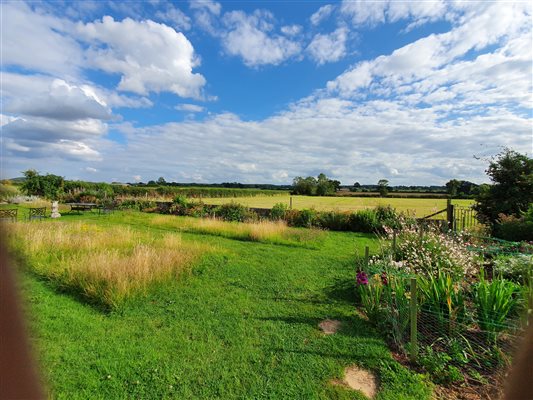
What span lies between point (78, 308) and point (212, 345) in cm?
259

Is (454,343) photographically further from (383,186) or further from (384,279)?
(383,186)

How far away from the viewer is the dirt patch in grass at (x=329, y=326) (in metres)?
4.58

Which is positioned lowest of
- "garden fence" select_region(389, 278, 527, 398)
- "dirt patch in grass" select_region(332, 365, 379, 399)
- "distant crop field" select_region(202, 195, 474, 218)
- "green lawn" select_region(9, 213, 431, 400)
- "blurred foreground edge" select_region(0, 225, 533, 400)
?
"dirt patch in grass" select_region(332, 365, 379, 399)

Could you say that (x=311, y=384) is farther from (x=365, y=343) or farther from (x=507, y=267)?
(x=507, y=267)

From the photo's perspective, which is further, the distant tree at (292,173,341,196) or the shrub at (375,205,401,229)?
the distant tree at (292,173,341,196)

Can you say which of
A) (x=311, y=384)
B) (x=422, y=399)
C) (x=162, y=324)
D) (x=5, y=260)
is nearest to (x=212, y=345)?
(x=162, y=324)

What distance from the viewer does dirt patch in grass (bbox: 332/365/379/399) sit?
3.33 metres

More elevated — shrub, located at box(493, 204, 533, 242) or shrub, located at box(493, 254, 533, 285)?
shrub, located at box(493, 204, 533, 242)

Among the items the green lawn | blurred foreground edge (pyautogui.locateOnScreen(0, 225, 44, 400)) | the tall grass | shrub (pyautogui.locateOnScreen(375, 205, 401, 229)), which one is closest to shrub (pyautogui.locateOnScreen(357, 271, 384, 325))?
the green lawn

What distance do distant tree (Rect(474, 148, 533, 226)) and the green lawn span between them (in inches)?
316

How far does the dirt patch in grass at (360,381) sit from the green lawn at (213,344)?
8 centimetres

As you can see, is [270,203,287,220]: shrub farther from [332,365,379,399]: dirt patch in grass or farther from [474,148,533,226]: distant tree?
[332,365,379,399]: dirt patch in grass

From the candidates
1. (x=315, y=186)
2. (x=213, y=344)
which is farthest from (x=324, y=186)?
(x=213, y=344)

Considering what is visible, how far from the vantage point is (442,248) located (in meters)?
6.39
